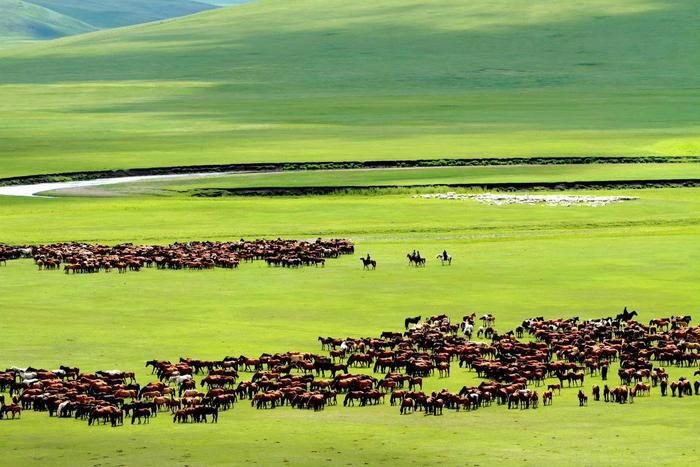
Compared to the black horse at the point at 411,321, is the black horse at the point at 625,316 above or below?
above

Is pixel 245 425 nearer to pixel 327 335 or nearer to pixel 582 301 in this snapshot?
pixel 327 335

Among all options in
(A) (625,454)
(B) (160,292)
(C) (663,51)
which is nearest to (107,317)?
(B) (160,292)

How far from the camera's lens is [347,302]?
40.6 m

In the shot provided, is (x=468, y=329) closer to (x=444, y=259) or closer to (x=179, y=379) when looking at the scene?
(x=179, y=379)

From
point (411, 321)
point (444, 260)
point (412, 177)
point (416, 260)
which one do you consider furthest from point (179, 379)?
point (412, 177)

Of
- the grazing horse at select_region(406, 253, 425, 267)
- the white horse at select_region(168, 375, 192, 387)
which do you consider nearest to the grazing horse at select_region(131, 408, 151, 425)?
the white horse at select_region(168, 375, 192, 387)

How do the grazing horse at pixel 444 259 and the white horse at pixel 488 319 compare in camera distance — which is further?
the grazing horse at pixel 444 259

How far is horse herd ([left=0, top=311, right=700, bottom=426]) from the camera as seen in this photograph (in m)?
27.3

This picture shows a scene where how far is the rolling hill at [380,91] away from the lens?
9938 cm

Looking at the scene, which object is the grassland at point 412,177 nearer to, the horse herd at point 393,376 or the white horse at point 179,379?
the horse herd at point 393,376

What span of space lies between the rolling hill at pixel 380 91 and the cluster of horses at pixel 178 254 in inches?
1398

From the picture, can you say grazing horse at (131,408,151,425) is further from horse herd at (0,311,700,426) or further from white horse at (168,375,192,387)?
white horse at (168,375,192,387)

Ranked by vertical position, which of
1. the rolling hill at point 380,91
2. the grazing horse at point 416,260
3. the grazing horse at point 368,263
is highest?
the rolling hill at point 380,91

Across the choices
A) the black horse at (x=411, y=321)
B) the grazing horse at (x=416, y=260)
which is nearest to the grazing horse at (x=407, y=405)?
the black horse at (x=411, y=321)
